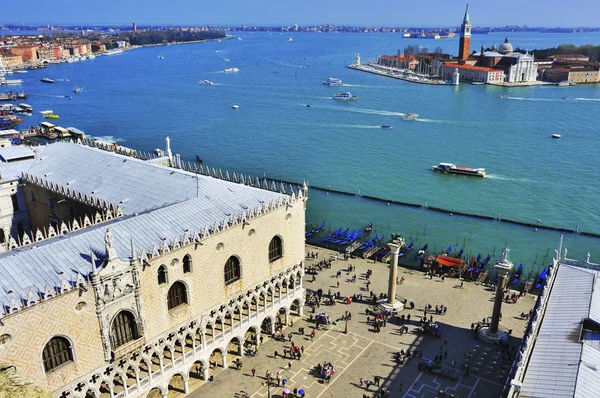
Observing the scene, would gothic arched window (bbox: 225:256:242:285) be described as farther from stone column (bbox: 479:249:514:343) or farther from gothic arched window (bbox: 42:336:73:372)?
stone column (bbox: 479:249:514:343)

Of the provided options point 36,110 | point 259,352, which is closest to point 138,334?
point 259,352

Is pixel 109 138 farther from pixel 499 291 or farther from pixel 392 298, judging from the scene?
pixel 499 291

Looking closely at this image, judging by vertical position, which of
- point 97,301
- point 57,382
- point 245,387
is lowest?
point 245,387

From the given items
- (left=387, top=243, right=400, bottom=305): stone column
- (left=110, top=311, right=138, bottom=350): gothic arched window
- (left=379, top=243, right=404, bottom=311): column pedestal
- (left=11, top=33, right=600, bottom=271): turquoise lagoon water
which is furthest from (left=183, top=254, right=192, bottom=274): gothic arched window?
(left=11, top=33, right=600, bottom=271): turquoise lagoon water

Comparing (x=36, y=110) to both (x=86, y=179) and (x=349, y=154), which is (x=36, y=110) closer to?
(x=349, y=154)

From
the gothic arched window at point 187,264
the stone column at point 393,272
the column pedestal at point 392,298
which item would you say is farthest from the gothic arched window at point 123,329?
the column pedestal at point 392,298

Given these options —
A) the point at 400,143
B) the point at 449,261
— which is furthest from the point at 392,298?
the point at 400,143

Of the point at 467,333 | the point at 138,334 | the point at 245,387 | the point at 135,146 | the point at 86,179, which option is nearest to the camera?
the point at 138,334
